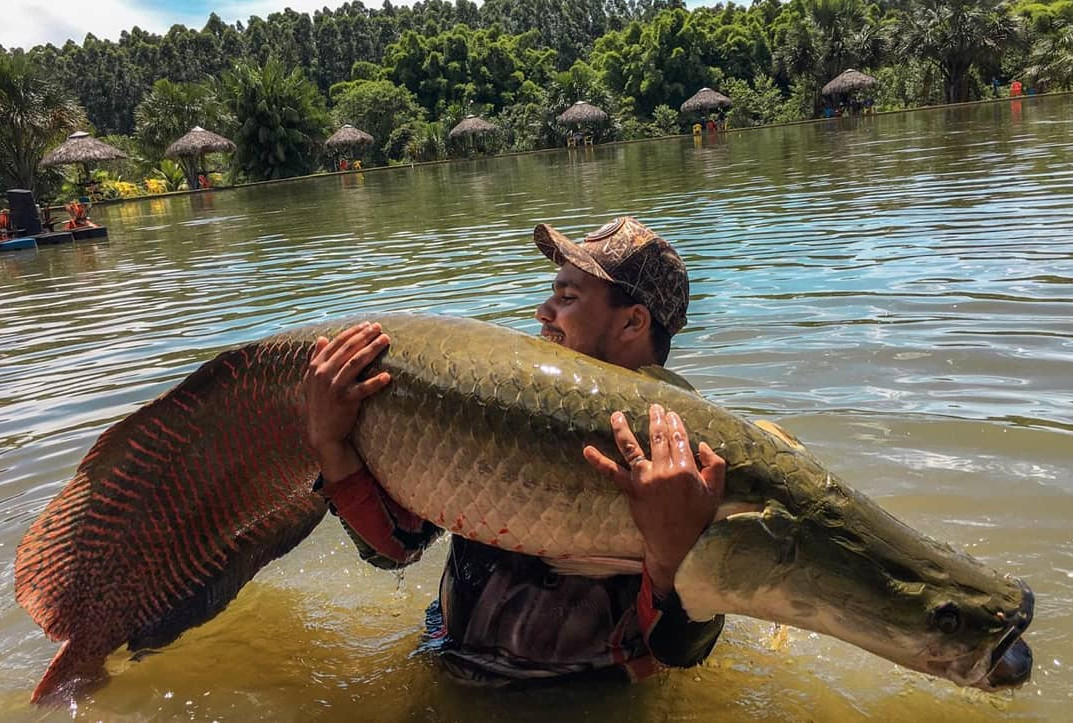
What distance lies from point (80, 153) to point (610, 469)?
98.3 ft

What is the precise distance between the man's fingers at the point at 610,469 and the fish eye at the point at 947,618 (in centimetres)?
60

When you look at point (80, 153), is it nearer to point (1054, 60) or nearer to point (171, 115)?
point (171, 115)

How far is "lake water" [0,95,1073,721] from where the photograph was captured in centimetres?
240

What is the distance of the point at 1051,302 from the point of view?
5.25m

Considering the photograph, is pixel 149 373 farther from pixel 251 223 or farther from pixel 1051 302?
pixel 251 223

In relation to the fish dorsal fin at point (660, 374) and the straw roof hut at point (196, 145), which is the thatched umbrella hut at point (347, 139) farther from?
the fish dorsal fin at point (660, 374)

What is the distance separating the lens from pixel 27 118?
92.4 ft

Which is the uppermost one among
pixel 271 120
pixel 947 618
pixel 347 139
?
pixel 271 120

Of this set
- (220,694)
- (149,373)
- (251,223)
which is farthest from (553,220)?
(220,694)

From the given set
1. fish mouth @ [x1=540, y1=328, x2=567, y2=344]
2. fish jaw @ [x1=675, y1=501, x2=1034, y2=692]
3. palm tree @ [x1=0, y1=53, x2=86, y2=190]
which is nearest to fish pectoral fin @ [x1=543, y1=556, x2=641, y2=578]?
fish jaw @ [x1=675, y1=501, x2=1034, y2=692]

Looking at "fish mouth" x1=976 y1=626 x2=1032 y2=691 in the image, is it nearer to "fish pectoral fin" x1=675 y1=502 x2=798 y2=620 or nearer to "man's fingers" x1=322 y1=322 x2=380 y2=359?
"fish pectoral fin" x1=675 y1=502 x2=798 y2=620

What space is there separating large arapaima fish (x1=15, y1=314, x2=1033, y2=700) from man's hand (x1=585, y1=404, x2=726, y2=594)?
3 cm

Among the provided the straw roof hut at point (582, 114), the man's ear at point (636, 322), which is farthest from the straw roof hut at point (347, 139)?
the man's ear at point (636, 322)

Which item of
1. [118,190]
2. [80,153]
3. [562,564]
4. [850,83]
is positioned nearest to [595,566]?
[562,564]
